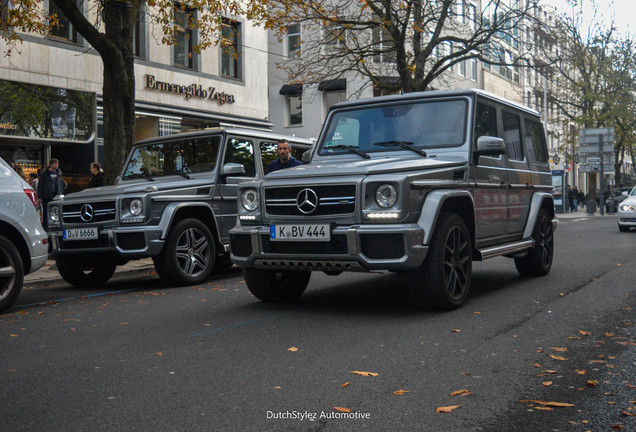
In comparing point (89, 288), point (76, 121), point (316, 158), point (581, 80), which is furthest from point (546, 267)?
point (581, 80)

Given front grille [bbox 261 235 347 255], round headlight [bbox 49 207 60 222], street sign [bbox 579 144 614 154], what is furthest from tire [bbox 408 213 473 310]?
street sign [bbox 579 144 614 154]

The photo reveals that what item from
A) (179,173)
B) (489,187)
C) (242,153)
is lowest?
(489,187)

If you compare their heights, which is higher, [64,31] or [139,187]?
[64,31]

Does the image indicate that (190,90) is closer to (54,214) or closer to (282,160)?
(282,160)

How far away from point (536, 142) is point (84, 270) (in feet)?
20.2

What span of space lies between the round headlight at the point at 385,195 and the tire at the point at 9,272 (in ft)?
11.7

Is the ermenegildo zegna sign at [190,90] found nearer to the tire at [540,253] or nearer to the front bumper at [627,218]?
the front bumper at [627,218]

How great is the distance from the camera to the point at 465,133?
7.17 m

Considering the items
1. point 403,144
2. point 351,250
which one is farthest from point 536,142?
point 351,250

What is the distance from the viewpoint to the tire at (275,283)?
23.0 feet

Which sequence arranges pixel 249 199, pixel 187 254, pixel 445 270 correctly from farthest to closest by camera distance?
1. pixel 187 254
2. pixel 249 199
3. pixel 445 270

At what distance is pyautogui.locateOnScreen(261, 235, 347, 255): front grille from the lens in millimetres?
5996

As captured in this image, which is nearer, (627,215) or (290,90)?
(627,215)

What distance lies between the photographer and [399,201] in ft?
19.2
